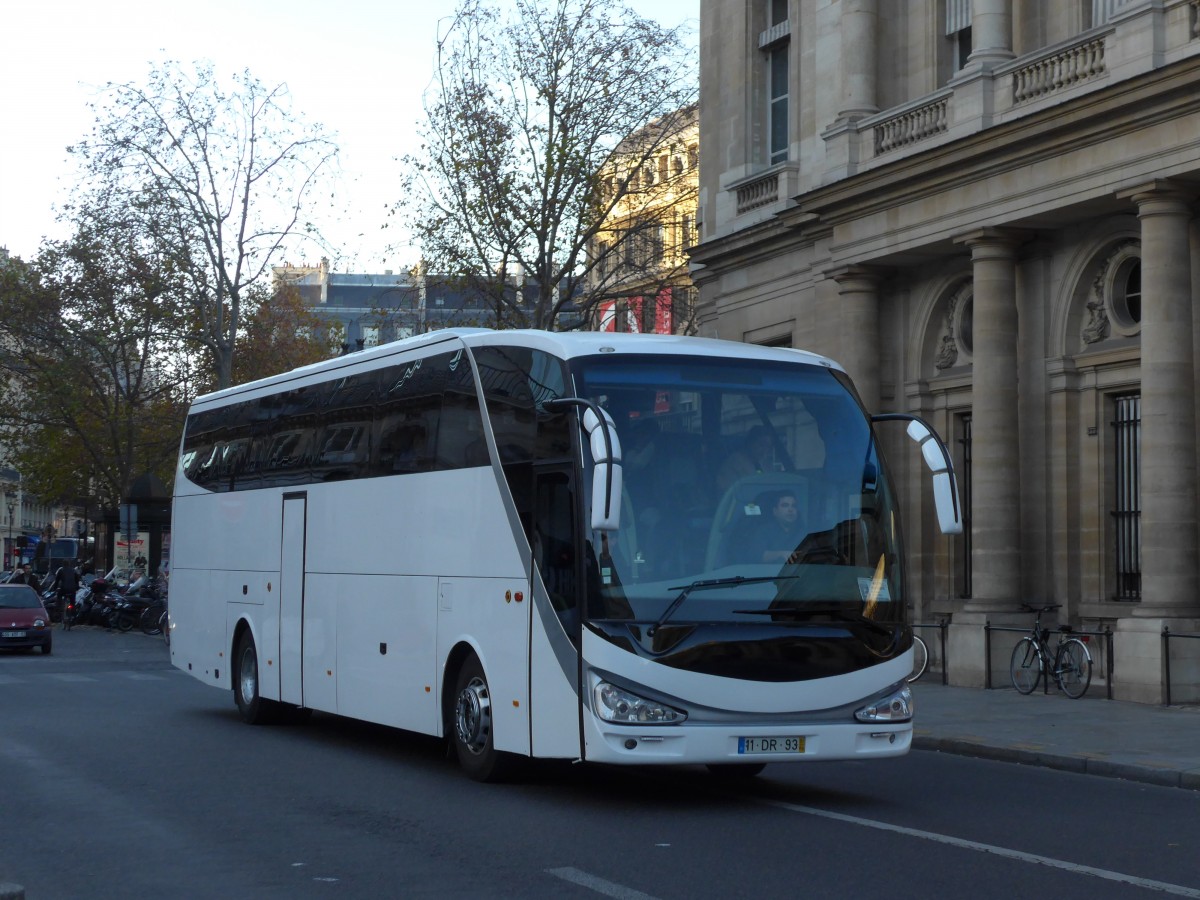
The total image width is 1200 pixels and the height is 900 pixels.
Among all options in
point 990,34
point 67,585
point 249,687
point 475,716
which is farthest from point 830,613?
point 67,585

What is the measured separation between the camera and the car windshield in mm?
33625

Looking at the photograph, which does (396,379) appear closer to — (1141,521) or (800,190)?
(1141,521)

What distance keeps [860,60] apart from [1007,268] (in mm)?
5121

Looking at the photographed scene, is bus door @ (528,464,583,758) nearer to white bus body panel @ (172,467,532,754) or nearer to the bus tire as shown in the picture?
white bus body panel @ (172,467,532,754)

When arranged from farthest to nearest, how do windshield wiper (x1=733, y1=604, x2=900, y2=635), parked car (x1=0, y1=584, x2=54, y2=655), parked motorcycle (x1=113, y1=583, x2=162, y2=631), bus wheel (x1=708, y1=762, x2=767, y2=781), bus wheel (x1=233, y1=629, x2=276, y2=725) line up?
parked motorcycle (x1=113, y1=583, x2=162, y2=631) → parked car (x1=0, y1=584, x2=54, y2=655) → bus wheel (x1=233, y1=629, x2=276, y2=725) → bus wheel (x1=708, y1=762, x2=767, y2=781) → windshield wiper (x1=733, y1=604, x2=900, y2=635)

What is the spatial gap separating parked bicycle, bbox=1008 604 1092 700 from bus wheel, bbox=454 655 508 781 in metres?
10.2

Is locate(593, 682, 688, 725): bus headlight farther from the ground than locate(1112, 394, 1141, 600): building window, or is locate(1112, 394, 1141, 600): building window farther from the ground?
locate(1112, 394, 1141, 600): building window

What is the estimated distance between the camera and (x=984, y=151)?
2289 centimetres

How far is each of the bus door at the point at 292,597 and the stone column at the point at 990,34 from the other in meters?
12.1

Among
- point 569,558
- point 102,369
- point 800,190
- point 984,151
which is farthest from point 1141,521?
point 102,369

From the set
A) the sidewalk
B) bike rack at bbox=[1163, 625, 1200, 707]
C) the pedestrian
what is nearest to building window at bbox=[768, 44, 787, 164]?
the sidewalk

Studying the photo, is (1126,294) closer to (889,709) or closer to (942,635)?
(942,635)

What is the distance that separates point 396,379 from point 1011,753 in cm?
623

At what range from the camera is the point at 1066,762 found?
14398 mm
